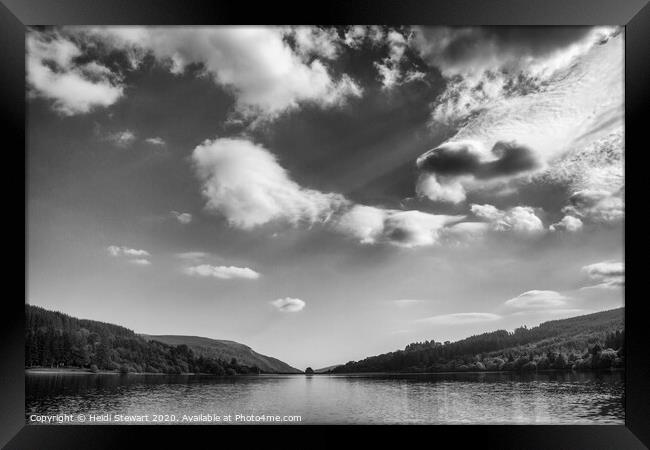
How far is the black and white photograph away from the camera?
20.5ft

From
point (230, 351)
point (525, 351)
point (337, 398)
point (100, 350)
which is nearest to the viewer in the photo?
point (337, 398)

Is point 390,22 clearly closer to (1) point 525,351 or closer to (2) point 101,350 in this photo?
(1) point 525,351

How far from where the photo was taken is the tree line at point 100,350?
6375mm

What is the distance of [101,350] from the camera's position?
7270 millimetres

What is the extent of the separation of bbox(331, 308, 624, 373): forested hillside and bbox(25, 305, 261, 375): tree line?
8.75 ft

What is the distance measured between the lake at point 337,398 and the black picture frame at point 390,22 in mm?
745

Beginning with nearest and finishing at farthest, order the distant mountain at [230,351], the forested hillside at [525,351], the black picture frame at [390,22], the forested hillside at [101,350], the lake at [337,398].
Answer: the black picture frame at [390,22] → the lake at [337,398] → the forested hillside at [101,350] → the forested hillside at [525,351] → the distant mountain at [230,351]

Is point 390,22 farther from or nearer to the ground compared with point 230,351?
farther from the ground

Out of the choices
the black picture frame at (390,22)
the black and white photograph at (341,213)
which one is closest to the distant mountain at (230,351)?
the black and white photograph at (341,213)

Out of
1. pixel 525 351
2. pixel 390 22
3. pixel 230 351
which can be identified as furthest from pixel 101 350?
pixel 525 351

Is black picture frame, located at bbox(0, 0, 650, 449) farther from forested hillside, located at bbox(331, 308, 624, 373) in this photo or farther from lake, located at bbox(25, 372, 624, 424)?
forested hillside, located at bbox(331, 308, 624, 373)

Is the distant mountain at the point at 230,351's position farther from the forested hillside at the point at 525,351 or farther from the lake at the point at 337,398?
the forested hillside at the point at 525,351

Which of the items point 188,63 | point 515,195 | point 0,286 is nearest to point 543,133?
point 515,195

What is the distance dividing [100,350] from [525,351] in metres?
6.85
